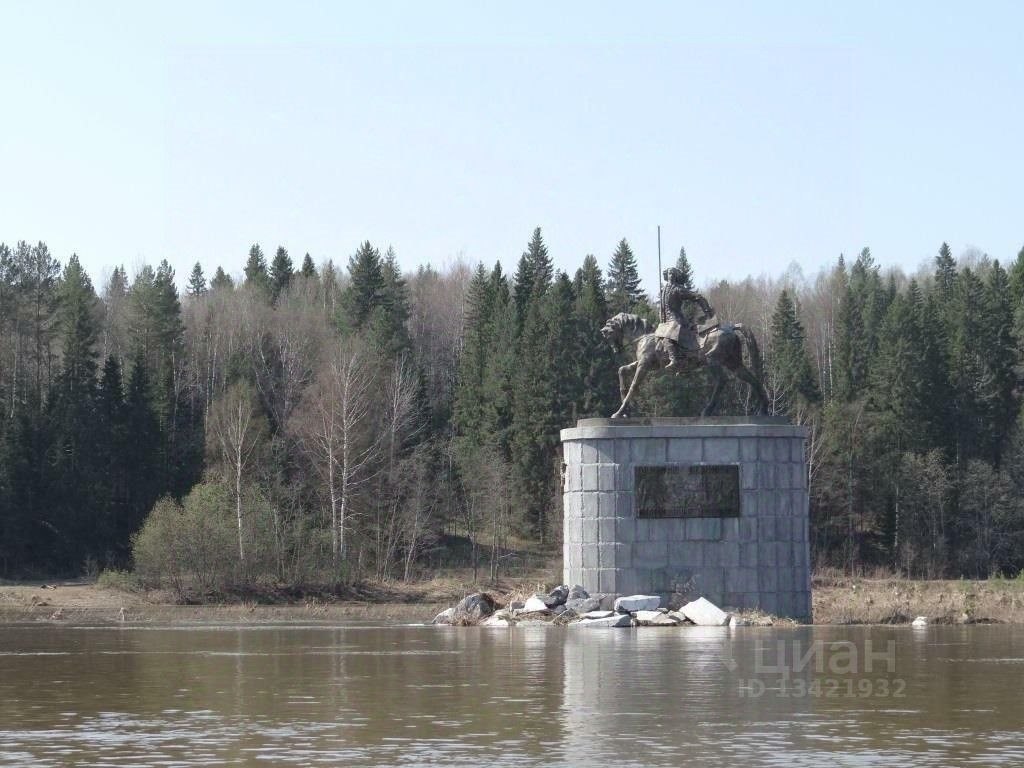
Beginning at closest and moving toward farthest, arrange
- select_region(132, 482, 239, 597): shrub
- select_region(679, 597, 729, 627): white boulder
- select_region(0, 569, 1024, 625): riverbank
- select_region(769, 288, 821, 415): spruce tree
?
1. select_region(679, 597, 729, 627): white boulder
2. select_region(0, 569, 1024, 625): riverbank
3. select_region(132, 482, 239, 597): shrub
4. select_region(769, 288, 821, 415): spruce tree

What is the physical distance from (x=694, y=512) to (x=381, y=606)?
1948cm

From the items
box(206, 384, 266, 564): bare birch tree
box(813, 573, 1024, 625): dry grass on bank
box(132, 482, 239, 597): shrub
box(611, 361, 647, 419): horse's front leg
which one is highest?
box(206, 384, 266, 564): bare birch tree

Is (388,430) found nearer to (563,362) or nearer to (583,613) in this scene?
(563,362)

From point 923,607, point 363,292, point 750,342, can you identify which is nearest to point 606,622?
point 750,342

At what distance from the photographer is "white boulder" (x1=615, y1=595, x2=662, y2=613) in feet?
108

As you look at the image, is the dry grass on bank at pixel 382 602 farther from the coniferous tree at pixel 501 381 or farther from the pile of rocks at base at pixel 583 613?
the coniferous tree at pixel 501 381

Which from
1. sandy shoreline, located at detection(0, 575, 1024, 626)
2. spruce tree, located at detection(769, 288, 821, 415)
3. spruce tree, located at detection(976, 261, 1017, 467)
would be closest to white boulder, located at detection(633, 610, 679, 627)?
sandy shoreline, located at detection(0, 575, 1024, 626)

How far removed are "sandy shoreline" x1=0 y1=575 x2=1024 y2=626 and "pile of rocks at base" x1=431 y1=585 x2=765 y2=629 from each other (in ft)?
9.71

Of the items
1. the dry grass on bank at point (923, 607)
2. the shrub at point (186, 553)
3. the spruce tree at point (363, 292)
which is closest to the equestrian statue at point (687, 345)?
the dry grass on bank at point (923, 607)

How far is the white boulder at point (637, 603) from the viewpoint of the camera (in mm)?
33062

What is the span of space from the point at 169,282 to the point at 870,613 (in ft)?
216

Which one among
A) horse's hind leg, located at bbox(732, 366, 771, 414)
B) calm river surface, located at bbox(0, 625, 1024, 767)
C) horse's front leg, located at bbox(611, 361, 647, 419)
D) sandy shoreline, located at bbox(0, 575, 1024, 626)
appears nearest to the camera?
calm river surface, located at bbox(0, 625, 1024, 767)

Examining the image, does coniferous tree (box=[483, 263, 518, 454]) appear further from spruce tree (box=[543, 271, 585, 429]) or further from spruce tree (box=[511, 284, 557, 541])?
spruce tree (box=[543, 271, 585, 429])

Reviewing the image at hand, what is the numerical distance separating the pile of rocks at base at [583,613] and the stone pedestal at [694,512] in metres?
0.62
